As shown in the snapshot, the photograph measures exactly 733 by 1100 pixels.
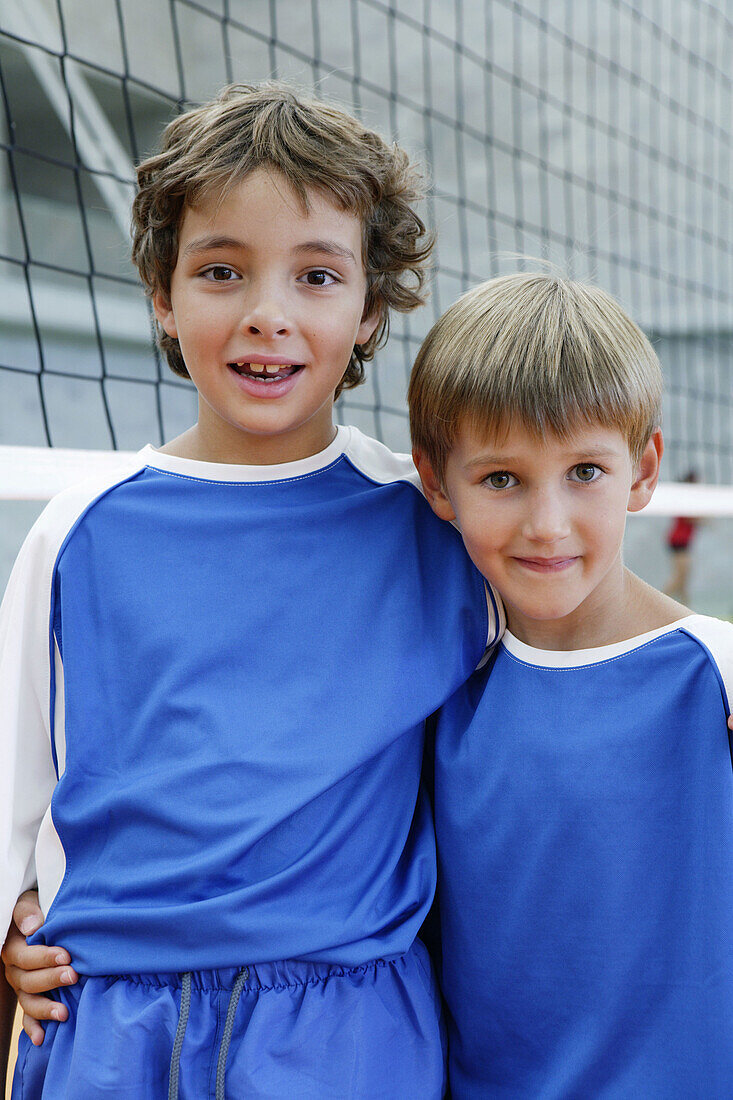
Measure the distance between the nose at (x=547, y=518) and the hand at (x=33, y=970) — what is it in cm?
48

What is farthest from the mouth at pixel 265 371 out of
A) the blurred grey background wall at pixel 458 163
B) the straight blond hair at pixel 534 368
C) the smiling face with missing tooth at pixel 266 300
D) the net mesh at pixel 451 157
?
the blurred grey background wall at pixel 458 163

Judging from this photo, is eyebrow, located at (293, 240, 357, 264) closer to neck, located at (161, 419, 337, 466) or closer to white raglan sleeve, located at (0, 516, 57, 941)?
neck, located at (161, 419, 337, 466)

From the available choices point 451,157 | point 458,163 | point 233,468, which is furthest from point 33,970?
point 451,157

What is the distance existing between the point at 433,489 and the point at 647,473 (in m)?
0.18

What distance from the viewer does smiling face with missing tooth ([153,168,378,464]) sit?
82 cm

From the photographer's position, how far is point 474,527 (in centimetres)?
80

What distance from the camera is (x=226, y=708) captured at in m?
0.78

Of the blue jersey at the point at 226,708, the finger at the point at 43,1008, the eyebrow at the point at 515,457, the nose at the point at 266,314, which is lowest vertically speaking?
the finger at the point at 43,1008

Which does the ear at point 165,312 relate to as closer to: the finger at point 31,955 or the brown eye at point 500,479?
the brown eye at point 500,479

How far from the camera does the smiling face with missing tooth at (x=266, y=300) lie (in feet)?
2.69

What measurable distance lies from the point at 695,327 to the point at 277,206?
21.6 ft

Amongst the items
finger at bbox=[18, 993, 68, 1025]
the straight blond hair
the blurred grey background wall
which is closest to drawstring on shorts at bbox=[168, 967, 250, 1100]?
finger at bbox=[18, 993, 68, 1025]

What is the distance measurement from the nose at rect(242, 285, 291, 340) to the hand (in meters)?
0.50

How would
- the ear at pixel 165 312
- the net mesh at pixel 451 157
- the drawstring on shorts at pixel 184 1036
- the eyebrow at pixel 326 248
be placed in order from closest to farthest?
the drawstring on shorts at pixel 184 1036
the eyebrow at pixel 326 248
the ear at pixel 165 312
the net mesh at pixel 451 157
